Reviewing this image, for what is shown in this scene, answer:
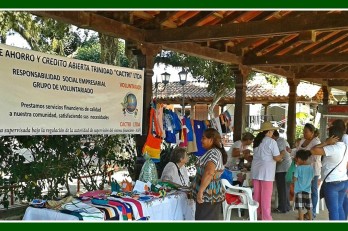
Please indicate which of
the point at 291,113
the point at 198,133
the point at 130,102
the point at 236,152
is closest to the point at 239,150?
the point at 236,152

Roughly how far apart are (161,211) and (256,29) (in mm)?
2807

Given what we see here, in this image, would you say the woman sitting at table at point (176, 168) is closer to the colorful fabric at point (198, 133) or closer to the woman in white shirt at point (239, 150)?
the woman in white shirt at point (239, 150)

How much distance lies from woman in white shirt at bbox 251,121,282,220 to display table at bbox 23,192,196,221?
1.08 m

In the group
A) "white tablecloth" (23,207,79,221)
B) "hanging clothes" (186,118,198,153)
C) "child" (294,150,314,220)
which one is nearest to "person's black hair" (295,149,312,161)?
"child" (294,150,314,220)

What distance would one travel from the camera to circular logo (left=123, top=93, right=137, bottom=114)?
20.2 feet

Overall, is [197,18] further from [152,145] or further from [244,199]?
[244,199]

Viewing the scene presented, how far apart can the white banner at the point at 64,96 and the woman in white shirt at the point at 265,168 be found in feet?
6.20

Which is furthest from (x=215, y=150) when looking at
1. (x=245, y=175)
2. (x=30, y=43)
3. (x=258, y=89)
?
(x=258, y=89)

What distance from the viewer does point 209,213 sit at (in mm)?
4332

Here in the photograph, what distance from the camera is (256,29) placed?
5.72m

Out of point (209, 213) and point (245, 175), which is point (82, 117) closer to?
point (209, 213)

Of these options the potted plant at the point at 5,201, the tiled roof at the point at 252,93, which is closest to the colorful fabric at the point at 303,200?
the potted plant at the point at 5,201

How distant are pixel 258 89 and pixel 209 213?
15849 millimetres

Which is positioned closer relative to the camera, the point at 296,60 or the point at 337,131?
the point at 337,131
